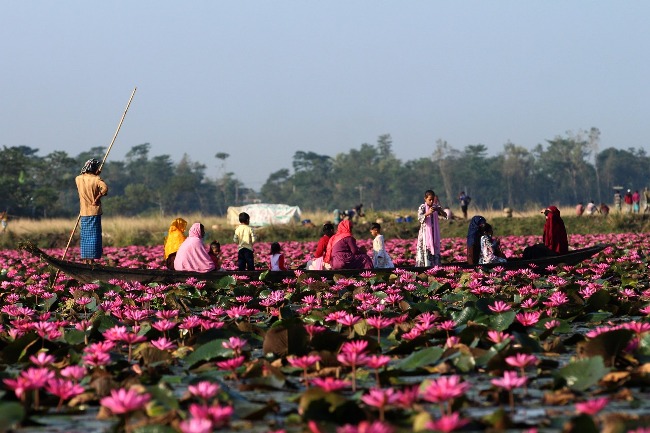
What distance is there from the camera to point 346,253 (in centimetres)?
1159

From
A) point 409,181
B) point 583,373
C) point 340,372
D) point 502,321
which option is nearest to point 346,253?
point 502,321

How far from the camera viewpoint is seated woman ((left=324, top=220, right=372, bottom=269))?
11562 millimetres

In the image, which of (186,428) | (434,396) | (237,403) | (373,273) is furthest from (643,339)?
(373,273)

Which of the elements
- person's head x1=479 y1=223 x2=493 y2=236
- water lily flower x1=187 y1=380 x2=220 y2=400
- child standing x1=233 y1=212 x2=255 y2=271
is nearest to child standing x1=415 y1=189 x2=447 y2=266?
person's head x1=479 y1=223 x2=493 y2=236

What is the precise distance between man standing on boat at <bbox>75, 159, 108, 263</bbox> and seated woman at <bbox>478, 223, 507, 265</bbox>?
485cm

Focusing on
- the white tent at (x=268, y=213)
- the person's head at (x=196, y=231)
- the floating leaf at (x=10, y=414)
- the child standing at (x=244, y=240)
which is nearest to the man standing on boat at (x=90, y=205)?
the person's head at (x=196, y=231)

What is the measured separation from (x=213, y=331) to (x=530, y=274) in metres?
5.05

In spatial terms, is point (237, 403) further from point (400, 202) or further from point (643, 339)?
point (400, 202)

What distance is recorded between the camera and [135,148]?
11956cm

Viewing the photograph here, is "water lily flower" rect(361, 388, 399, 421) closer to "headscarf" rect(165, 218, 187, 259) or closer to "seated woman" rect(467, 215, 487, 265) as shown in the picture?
"seated woman" rect(467, 215, 487, 265)

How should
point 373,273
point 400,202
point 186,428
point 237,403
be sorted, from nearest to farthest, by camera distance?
point 186,428
point 237,403
point 373,273
point 400,202

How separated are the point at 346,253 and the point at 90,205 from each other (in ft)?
10.7

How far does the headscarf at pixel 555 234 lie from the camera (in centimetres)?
1250

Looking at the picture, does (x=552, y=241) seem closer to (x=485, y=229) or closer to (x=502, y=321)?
(x=485, y=229)
